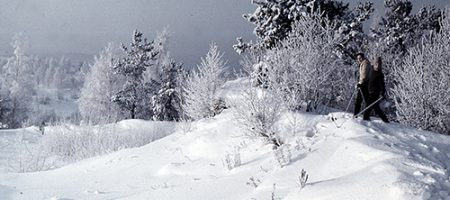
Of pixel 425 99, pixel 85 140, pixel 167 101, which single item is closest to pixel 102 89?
pixel 167 101

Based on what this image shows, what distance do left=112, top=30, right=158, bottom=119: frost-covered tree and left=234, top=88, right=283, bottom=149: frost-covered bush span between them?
95.4 feet

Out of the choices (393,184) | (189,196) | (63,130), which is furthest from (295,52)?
(63,130)

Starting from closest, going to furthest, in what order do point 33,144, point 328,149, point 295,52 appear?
point 328,149 → point 295,52 → point 33,144

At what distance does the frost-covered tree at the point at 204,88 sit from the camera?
20297mm

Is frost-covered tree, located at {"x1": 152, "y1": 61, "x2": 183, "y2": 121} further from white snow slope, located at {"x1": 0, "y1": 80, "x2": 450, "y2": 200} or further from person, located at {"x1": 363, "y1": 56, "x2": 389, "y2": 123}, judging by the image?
person, located at {"x1": 363, "y1": 56, "x2": 389, "y2": 123}

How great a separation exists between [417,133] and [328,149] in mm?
2794

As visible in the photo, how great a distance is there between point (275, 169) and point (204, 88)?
13.5 metres

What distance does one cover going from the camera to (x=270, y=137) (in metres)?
9.94

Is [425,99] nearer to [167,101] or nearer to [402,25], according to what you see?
[402,25]

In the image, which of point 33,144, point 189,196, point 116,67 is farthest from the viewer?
point 116,67

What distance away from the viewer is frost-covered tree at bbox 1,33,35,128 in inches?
1729

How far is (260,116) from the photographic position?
10016 millimetres

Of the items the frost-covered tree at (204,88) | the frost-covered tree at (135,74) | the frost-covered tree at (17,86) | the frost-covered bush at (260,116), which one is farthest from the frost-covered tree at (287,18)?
the frost-covered tree at (17,86)

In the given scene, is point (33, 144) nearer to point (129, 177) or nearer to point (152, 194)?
point (129, 177)
